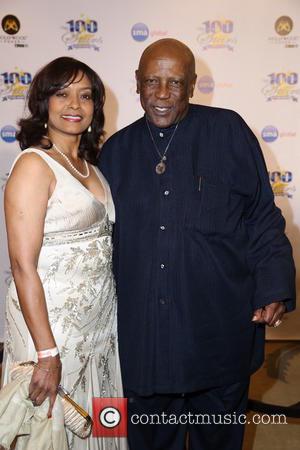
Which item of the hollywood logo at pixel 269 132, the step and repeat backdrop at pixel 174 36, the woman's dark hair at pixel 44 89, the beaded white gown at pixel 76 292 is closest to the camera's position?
the beaded white gown at pixel 76 292

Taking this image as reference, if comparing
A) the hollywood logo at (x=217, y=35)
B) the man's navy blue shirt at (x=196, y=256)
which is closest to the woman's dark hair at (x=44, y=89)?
the man's navy blue shirt at (x=196, y=256)

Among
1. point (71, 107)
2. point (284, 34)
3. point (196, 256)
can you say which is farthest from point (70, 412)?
point (284, 34)

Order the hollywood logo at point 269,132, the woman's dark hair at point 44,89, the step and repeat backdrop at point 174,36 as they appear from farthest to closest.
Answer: the hollywood logo at point 269,132 → the step and repeat backdrop at point 174,36 → the woman's dark hair at point 44,89

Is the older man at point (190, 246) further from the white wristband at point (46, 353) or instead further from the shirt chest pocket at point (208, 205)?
the white wristband at point (46, 353)

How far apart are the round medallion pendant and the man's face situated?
150 mm

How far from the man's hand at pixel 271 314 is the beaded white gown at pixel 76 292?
59 centimetres

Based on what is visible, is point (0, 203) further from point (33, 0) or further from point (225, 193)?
point (225, 193)

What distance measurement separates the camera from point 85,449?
192 centimetres

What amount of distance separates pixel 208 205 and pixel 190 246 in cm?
17

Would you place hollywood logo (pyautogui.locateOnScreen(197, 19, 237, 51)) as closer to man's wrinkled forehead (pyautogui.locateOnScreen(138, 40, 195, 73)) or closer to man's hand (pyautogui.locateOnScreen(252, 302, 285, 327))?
man's wrinkled forehead (pyautogui.locateOnScreen(138, 40, 195, 73))

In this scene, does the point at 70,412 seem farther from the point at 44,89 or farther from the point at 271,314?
the point at 44,89

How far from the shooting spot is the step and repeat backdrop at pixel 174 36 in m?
4.00

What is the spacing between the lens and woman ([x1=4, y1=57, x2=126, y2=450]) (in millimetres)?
1696

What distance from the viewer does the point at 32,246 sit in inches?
66.6
